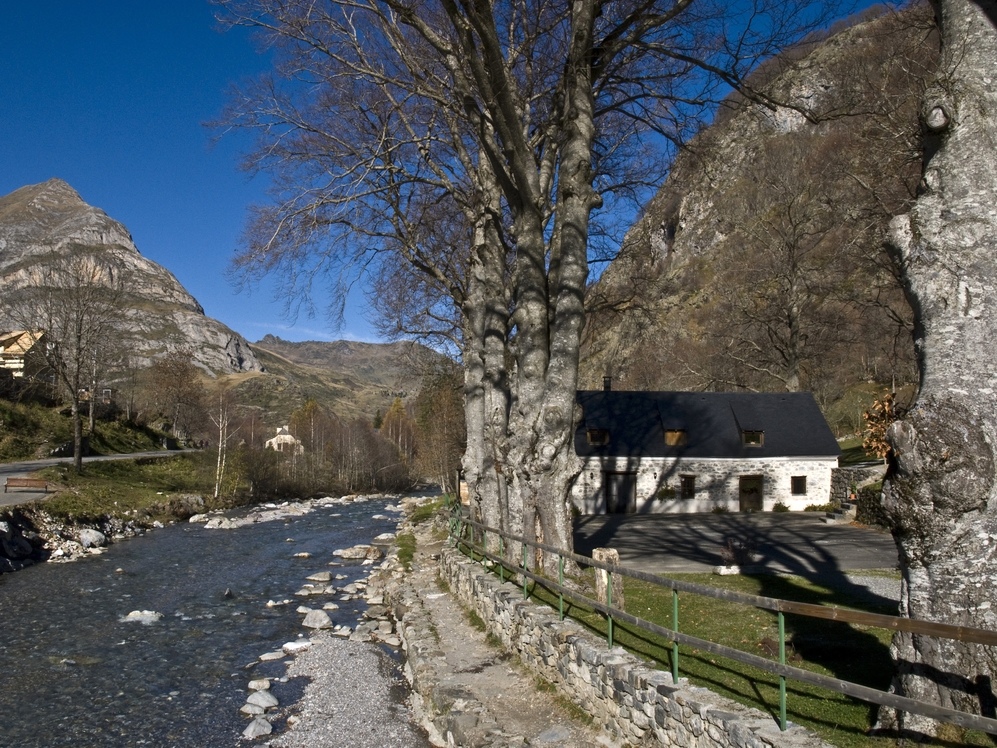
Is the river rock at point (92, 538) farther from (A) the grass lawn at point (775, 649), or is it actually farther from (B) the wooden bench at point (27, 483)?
(A) the grass lawn at point (775, 649)

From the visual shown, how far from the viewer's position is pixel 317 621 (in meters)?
15.3

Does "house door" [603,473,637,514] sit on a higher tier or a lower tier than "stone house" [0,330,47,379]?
lower

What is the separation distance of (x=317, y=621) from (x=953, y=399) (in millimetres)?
13566

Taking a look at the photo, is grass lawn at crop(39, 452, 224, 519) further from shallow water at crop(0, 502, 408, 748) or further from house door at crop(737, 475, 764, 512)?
house door at crop(737, 475, 764, 512)

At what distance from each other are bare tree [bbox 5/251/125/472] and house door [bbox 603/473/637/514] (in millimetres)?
24072

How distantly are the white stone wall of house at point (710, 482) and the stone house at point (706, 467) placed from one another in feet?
0.14

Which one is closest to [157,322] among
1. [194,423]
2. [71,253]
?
[194,423]

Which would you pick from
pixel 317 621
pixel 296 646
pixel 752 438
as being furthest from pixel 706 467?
pixel 296 646

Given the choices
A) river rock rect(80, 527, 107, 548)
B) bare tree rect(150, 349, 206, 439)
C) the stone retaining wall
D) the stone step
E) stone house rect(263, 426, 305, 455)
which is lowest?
river rock rect(80, 527, 107, 548)

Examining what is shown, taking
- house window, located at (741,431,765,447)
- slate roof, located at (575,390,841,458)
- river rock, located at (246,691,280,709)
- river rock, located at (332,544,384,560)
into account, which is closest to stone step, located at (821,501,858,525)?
slate roof, located at (575,390,841,458)

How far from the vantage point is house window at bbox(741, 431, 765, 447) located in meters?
32.8

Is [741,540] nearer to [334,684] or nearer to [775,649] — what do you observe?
[775,649]

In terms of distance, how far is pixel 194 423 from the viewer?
67.6m

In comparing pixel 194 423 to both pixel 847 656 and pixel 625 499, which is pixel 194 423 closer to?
pixel 625 499
